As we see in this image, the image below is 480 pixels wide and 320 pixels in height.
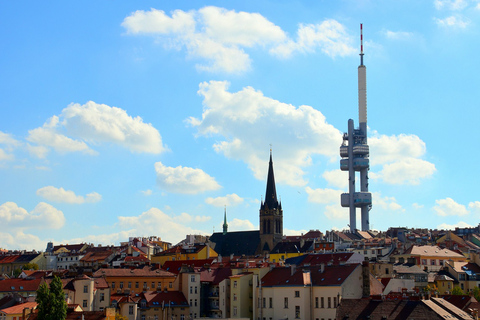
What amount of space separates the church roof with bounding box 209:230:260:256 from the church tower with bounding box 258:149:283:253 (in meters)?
2.41

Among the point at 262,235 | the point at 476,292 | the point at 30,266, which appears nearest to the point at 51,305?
the point at 476,292

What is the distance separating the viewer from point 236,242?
629ft

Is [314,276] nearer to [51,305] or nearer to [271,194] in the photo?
[51,305]

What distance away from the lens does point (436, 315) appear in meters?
57.6

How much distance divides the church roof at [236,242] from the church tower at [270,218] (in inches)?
94.9

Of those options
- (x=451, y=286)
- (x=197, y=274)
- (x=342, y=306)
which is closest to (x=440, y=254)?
(x=451, y=286)

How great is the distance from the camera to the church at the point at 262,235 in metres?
188

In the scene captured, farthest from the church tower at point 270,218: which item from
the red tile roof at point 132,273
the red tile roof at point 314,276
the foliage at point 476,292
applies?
the red tile roof at point 314,276

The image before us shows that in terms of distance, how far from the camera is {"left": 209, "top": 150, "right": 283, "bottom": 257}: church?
188 m

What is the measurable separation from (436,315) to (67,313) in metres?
32.9

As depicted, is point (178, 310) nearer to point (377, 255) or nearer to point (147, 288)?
point (147, 288)

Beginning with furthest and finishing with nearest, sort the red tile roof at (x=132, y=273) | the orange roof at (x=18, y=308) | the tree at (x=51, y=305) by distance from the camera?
the red tile roof at (x=132, y=273) → the orange roof at (x=18, y=308) → the tree at (x=51, y=305)

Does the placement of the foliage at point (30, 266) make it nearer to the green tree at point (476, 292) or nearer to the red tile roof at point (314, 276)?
the red tile roof at point (314, 276)

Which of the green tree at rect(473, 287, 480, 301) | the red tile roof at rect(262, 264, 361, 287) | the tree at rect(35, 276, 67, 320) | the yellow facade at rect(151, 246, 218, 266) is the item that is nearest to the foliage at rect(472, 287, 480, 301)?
the green tree at rect(473, 287, 480, 301)
